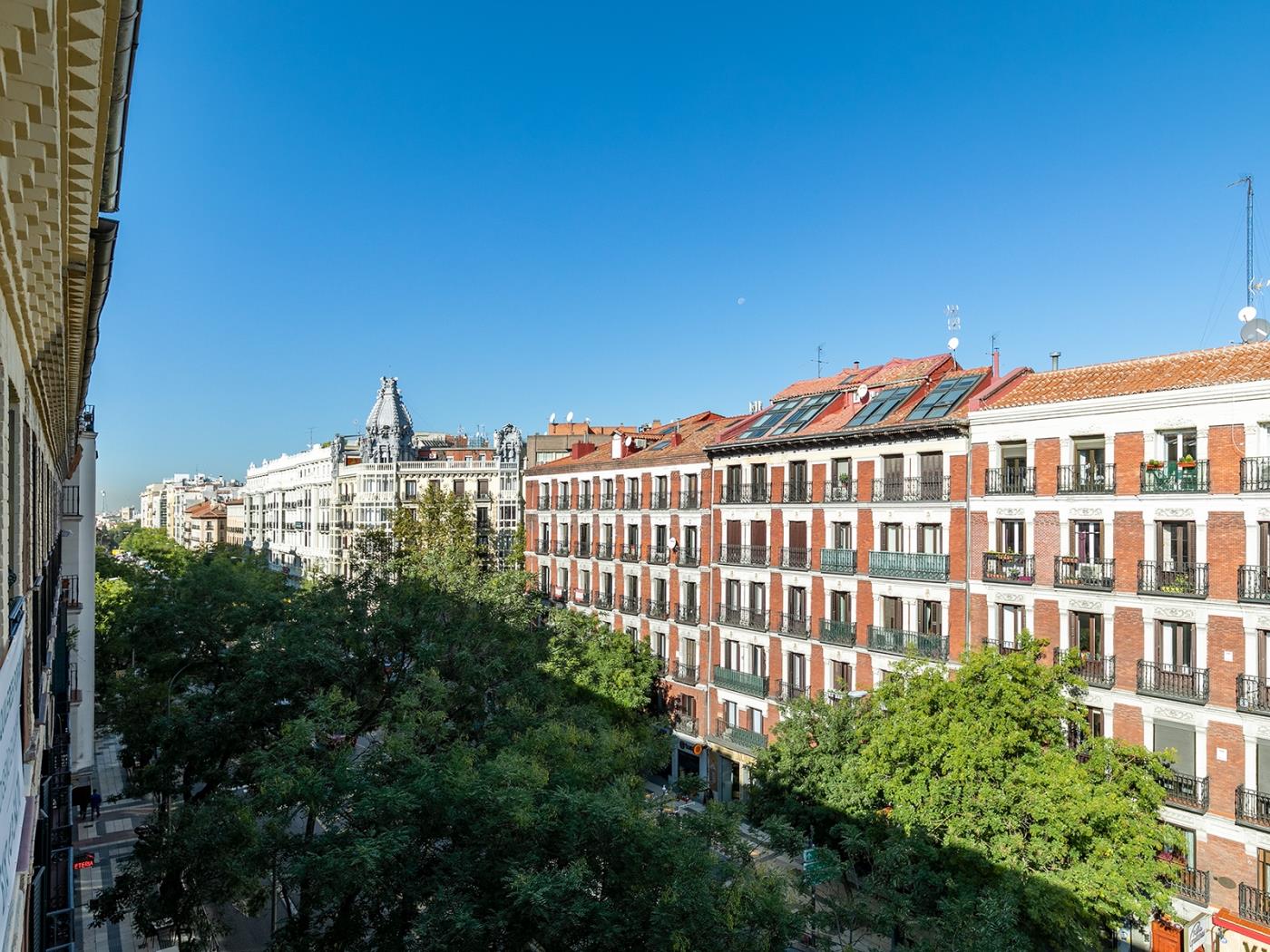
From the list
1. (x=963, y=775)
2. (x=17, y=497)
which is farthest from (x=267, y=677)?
(x=963, y=775)

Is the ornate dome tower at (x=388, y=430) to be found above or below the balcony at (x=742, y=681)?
above

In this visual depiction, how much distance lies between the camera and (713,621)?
138 ft

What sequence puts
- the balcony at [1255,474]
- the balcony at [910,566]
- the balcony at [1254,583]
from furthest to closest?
1. the balcony at [910,566]
2. the balcony at [1255,474]
3. the balcony at [1254,583]

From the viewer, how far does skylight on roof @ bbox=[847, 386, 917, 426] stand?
36.0 metres

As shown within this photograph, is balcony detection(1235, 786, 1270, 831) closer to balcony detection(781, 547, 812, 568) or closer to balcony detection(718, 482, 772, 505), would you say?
balcony detection(781, 547, 812, 568)

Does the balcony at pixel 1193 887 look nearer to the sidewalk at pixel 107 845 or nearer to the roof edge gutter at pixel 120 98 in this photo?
the roof edge gutter at pixel 120 98

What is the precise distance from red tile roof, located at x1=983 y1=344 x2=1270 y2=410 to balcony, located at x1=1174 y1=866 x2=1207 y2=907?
563 inches

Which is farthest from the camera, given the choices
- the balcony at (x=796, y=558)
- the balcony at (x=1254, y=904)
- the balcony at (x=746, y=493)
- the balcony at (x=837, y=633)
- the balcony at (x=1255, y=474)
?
the balcony at (x=746, y=493)

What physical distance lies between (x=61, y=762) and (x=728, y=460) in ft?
94.7

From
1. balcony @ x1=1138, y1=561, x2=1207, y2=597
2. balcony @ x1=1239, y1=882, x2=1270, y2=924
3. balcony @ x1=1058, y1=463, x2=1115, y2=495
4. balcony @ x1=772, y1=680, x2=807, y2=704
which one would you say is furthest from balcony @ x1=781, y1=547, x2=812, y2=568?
balcony @ x1=1239, y1=882, x2=1270, y2=924

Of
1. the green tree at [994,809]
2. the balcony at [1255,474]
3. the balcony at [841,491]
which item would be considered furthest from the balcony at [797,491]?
the balcony at [1255,474]

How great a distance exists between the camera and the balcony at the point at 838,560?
116ft

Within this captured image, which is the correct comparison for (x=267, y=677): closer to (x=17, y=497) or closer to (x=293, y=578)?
(x=17, y=497)

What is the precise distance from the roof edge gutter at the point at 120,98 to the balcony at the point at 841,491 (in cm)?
3152
